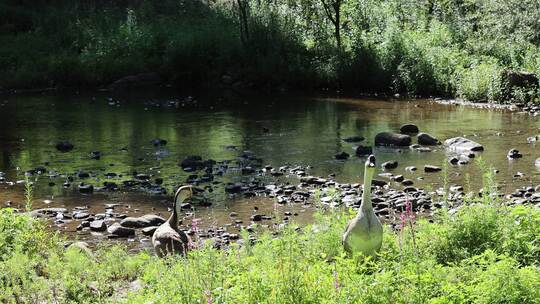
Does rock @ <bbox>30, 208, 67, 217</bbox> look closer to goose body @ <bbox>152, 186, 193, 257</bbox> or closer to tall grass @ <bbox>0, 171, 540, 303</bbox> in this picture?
tall grass @ <bbox>0, 171, 540, 303</bbox>

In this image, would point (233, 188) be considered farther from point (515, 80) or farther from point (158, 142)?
point (515, 80)

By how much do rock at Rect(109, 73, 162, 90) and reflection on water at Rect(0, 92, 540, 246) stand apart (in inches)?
143

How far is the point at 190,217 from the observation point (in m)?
16.3

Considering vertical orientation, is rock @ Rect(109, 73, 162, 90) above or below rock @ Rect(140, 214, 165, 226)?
above

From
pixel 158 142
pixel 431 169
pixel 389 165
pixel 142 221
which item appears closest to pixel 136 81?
pixel 158 142

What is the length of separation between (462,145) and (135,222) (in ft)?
35.2

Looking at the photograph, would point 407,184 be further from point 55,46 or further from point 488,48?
point 55,46

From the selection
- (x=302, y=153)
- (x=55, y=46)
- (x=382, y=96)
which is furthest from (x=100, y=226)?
(x=55, y=46)

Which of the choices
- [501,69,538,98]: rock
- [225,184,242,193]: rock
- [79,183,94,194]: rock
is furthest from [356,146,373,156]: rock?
[501,69,538,98]: rock

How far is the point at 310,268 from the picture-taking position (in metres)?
8.69

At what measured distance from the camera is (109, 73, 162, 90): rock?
41.2 metres

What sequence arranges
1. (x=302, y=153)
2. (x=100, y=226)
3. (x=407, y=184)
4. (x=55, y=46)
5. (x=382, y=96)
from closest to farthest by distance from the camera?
(x=100, y=226)
(x=407, y=184)
(x=302, y=153)
(x=382, y=96)
(x=55, y=46)

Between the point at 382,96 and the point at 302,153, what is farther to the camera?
the point at 382,96

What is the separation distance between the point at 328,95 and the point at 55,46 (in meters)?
17.1
